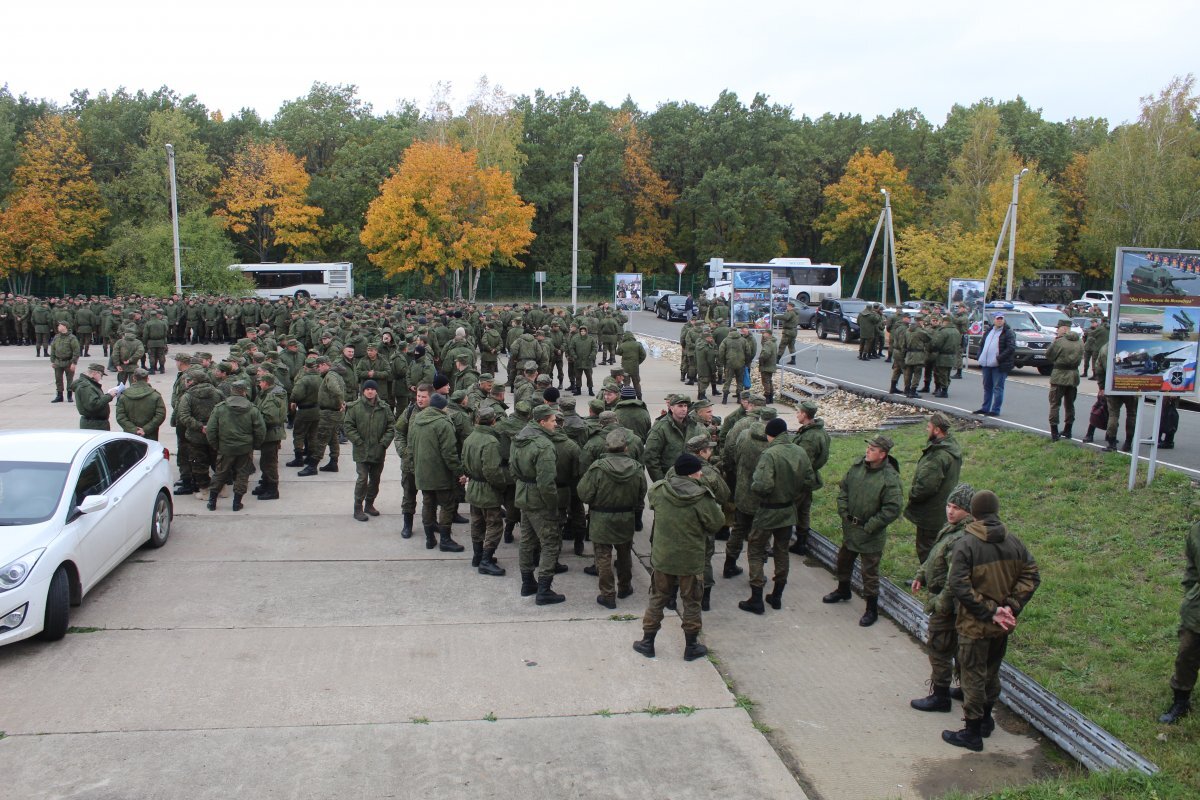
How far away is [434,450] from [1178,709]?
22.3 ft

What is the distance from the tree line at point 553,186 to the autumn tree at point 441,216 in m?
0.10

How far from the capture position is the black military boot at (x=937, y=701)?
21.5 feet

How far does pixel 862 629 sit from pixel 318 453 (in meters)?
8.45

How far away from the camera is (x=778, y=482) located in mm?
8188

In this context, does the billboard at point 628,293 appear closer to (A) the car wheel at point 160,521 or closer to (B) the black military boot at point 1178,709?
(A) the car wheel at point 160,521

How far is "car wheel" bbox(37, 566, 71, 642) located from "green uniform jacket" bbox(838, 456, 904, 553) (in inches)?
253

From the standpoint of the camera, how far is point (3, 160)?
159 ft

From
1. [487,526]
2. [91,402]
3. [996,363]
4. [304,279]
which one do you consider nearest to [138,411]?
[91,402]

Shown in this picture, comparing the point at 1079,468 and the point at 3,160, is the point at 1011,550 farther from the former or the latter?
the point at 3,160

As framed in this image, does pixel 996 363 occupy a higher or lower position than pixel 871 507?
higher

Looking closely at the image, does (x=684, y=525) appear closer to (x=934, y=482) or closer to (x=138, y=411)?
(x=934, y=482)

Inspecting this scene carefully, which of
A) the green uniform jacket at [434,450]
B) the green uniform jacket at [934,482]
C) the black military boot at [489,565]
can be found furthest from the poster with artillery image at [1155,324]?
the green uniform jacket at [434,450]

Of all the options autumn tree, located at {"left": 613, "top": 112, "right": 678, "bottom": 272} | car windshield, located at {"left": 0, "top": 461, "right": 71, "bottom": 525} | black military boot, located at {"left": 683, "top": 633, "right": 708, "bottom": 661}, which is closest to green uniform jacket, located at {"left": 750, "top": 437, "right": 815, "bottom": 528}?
black military boot, located at {"left": 683, "top": 633, "right": 708, "bottom": 661}

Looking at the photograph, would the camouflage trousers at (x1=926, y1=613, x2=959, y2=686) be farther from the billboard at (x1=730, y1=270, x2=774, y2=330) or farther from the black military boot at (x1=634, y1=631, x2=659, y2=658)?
the billboard at (x1=730, y1=270, x2=774, y2=330)
